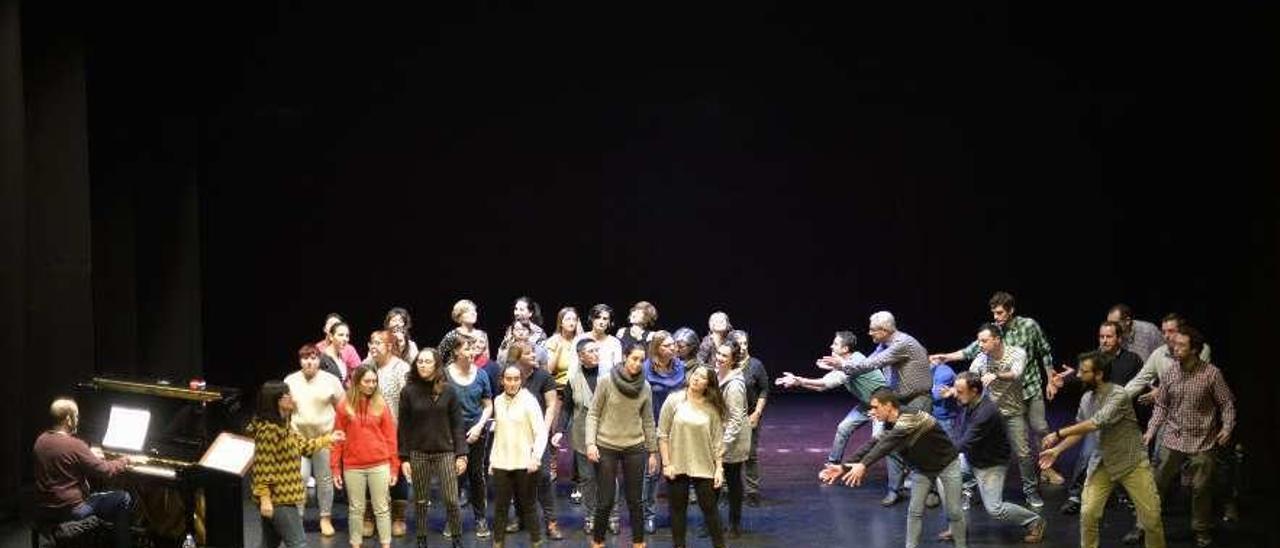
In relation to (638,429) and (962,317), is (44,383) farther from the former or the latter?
(962,317)

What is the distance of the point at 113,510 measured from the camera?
934 centimetres

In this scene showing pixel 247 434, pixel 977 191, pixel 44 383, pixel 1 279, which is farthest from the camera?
pixel 977 191

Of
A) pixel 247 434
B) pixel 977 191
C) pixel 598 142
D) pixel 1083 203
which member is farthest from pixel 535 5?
pixel 247 434

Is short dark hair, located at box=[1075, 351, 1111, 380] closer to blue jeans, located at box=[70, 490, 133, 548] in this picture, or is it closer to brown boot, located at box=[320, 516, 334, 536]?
brown boot, located at box=[320, 516, 334, 536]

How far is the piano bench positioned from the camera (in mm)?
9188

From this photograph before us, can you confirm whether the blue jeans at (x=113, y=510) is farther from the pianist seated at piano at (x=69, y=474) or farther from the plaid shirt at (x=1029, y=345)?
the plaid shirt at (x=1029, y=345)

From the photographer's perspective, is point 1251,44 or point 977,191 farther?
point 977,191

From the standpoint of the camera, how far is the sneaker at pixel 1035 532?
10.3 metres

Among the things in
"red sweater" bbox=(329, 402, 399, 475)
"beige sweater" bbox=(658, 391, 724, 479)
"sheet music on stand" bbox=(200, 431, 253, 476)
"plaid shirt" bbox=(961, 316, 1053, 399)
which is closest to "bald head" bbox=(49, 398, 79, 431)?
"sheet music on stand" bbox=(200, 431, 253, 476)

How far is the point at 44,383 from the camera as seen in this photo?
12.2 meters

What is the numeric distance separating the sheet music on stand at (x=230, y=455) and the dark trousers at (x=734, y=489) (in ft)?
10.8

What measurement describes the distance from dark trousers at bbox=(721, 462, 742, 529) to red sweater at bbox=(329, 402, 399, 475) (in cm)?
235

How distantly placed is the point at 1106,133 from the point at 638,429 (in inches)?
349

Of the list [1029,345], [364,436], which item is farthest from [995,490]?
[364,436]
